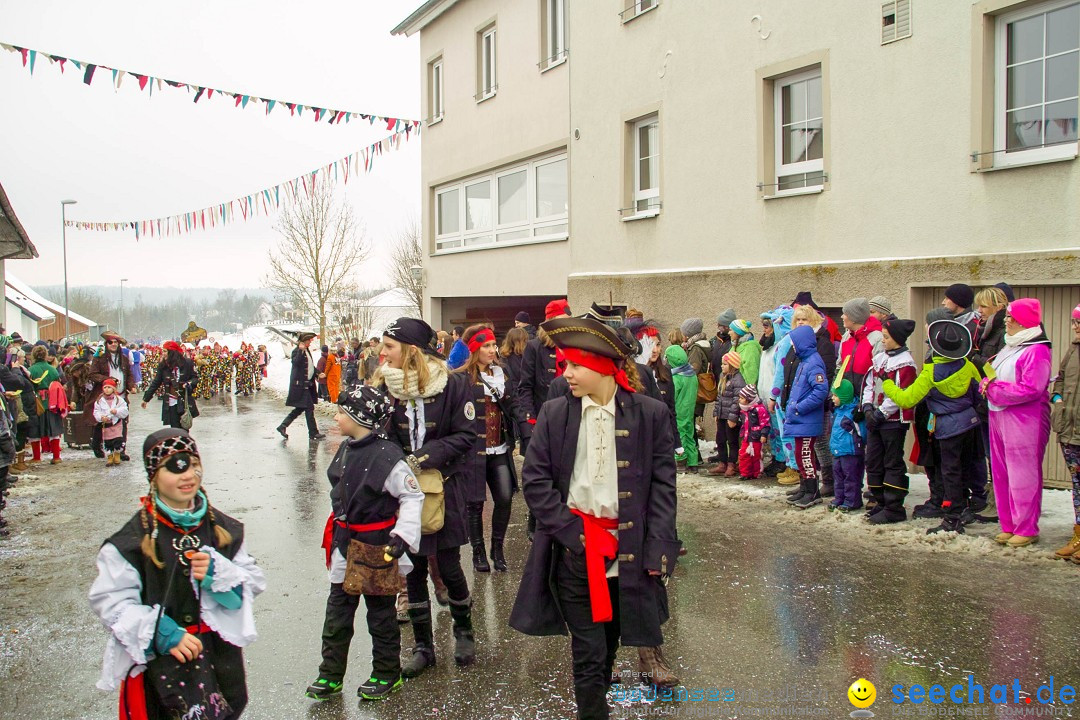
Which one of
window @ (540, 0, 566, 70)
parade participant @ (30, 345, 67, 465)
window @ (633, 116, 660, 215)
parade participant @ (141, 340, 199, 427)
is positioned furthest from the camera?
window @ (540, 0, 566, 70)

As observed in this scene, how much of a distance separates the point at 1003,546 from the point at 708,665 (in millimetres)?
3430

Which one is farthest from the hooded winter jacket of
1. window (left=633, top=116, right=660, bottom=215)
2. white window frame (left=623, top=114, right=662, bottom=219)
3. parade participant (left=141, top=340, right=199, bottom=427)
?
parade participant (left=141, top=340, right=199, bottom=427)

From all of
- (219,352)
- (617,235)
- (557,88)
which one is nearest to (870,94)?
(617,235)

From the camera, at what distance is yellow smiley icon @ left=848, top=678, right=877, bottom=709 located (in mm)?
4410

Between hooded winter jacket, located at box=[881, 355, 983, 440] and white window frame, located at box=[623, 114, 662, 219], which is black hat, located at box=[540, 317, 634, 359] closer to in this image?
hooded winter jacket, located at box=[881, 355, 983, 440]

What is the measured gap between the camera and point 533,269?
711 inches

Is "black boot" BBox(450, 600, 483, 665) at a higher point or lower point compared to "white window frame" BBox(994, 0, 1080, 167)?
lower

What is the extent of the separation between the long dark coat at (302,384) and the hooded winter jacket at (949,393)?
1097 cm

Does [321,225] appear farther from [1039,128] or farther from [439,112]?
[1039,128]

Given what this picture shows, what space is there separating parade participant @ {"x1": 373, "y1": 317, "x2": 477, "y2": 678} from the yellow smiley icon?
207 cm

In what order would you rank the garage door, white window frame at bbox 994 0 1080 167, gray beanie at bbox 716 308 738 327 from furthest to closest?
gray beanie at bbox 716 308 738 327
white window frame at bbox 994 0 1080 167
the garage door

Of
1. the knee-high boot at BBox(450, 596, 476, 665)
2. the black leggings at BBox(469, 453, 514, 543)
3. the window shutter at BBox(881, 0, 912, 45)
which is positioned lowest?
the knee-high boot at BBox(450, 596, 476, 665)

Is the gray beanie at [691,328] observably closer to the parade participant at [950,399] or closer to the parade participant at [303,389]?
the parade participant at [950,399]

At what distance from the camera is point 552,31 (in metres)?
17.5
